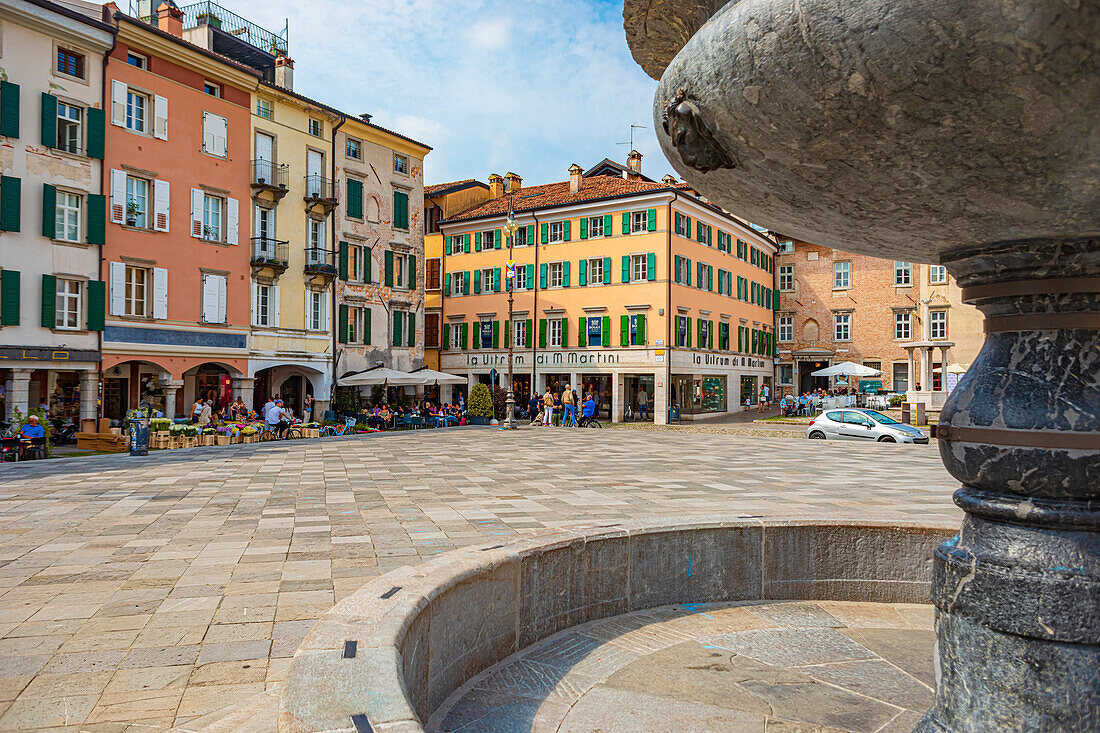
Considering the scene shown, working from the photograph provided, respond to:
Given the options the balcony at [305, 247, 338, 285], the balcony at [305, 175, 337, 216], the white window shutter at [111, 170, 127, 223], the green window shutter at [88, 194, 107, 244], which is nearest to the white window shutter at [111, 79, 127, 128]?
the white window shutter at [111, 170, 127, 223]

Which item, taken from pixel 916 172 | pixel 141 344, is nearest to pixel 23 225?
pixel 141 344

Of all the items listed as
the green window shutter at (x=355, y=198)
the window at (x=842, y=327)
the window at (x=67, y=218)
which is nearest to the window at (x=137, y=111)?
the window at (x=67, y=218)

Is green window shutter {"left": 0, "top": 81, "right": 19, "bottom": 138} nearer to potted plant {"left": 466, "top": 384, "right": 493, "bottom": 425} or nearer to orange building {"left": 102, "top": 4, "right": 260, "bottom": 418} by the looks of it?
orange building {"left": 102, "top": 4, "right": 260, "bottom": 418}

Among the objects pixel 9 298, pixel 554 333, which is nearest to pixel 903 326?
pixel 554 333

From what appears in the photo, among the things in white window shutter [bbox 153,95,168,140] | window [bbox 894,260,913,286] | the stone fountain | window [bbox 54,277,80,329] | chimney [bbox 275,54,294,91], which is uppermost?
chimney [bbox 275,54,294,91]

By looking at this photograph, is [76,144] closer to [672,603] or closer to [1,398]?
[1,398]

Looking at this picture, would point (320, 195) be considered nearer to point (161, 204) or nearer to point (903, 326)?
point (161, 204)

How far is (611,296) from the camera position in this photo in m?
39.2

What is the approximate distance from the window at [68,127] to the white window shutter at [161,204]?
2525 mm

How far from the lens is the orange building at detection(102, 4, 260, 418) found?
24.0m

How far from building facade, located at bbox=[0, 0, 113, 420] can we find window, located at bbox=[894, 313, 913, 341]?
4241 cm

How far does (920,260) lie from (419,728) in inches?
104

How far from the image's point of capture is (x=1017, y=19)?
1765 millimetres

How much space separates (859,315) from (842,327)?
1381 millimetres
